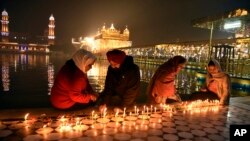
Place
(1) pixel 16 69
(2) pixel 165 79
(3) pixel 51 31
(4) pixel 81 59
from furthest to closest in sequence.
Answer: (3) pixel 51 31
(1) pixel 16 69
(2) pixel 165 79
(4) pixel 81 59

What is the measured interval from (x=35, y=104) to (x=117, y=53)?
3235 mm

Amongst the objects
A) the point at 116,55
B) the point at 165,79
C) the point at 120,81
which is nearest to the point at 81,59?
the point at 116,55

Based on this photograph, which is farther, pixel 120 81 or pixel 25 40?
pixel 25 40

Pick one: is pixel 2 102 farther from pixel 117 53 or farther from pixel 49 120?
pixel 117 53

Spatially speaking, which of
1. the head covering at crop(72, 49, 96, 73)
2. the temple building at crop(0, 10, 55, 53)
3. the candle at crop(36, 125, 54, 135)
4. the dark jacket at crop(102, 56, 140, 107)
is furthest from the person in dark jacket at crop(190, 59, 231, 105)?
the temple building at crop(0, 10, 55, 53)

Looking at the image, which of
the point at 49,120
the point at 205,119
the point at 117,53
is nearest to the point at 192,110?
the point at 205,119

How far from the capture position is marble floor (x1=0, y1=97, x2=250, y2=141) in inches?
151

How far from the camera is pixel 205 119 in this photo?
513 cm

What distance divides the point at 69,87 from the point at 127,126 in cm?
141

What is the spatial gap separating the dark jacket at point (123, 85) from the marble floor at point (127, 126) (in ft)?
1.33

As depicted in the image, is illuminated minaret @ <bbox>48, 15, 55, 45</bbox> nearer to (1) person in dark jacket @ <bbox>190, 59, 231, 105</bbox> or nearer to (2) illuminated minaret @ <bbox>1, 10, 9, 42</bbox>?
(2) illuminated minaret @ <bbox>1, 10, 9, 42</bbox>

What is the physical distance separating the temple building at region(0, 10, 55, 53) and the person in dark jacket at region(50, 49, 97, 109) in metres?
113

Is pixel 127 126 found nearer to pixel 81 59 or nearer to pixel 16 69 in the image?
pixel 81 59

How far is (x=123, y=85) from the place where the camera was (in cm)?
514
